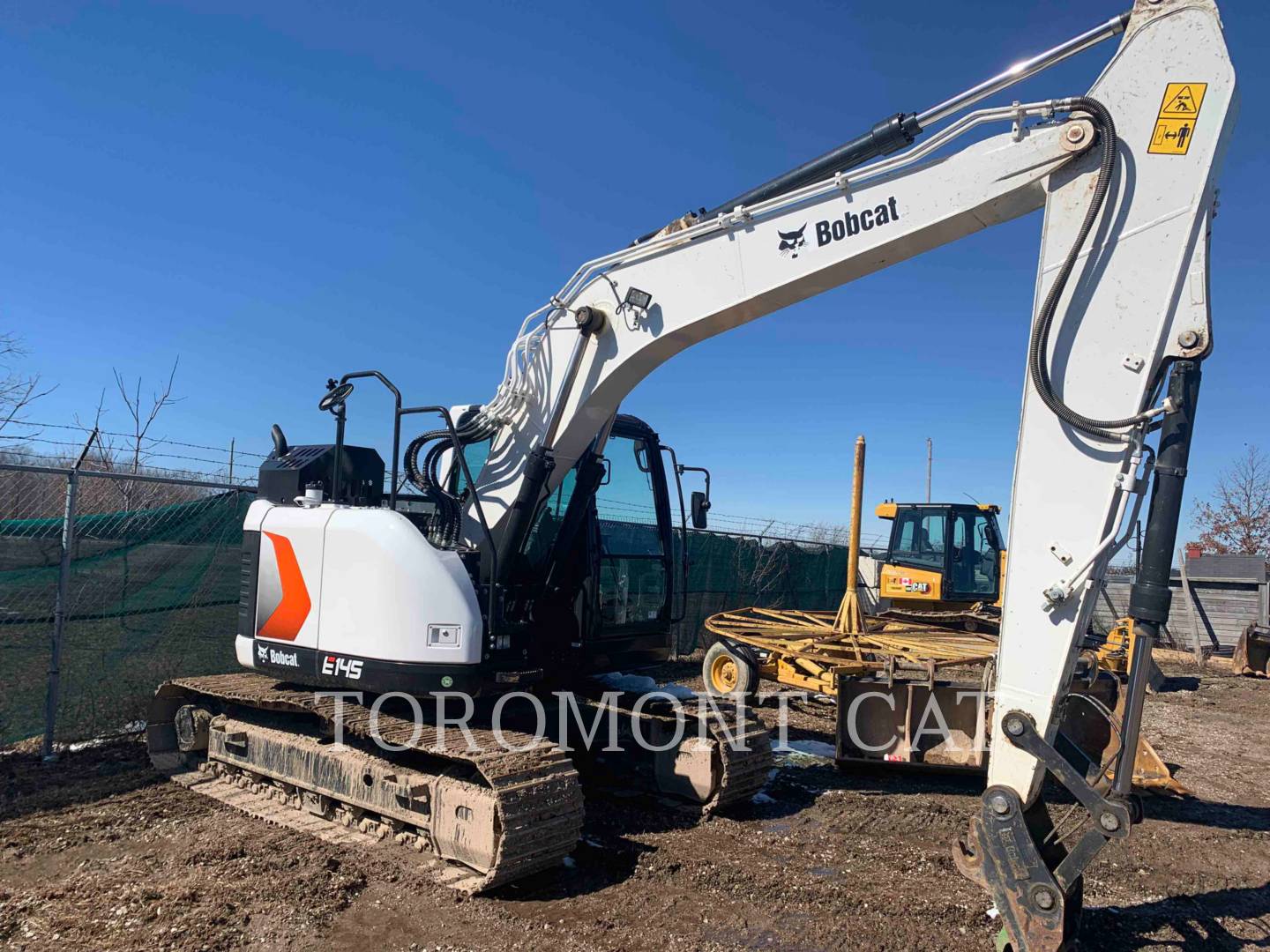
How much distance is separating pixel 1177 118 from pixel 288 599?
17.3 ft

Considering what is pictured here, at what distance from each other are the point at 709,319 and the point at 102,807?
4775 millimetres

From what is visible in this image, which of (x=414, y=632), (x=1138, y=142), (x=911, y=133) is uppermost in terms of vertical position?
(x=911, y=133)

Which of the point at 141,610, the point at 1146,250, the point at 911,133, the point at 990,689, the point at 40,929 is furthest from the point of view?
the point at 141,610

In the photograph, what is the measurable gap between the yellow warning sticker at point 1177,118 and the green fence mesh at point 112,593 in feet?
22.5

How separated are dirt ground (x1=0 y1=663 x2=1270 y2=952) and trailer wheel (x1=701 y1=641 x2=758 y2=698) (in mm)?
2107

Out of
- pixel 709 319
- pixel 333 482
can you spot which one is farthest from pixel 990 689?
pixel 333 482

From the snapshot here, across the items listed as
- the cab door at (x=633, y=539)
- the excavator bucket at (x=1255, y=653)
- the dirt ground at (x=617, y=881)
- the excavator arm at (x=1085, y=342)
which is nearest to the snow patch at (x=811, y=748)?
the dirt ground at (x=617, y=881)

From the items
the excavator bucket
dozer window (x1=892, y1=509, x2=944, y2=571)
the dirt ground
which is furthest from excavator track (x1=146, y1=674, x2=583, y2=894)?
the excavator bucket

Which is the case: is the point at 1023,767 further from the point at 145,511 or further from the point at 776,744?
the point at 145,511

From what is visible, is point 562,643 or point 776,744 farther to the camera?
point 776,744

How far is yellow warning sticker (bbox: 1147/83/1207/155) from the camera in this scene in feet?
11.0

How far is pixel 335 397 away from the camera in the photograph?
5.57 m

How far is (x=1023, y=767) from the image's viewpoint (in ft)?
11.1

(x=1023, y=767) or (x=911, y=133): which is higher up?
(x=911, y=133)
